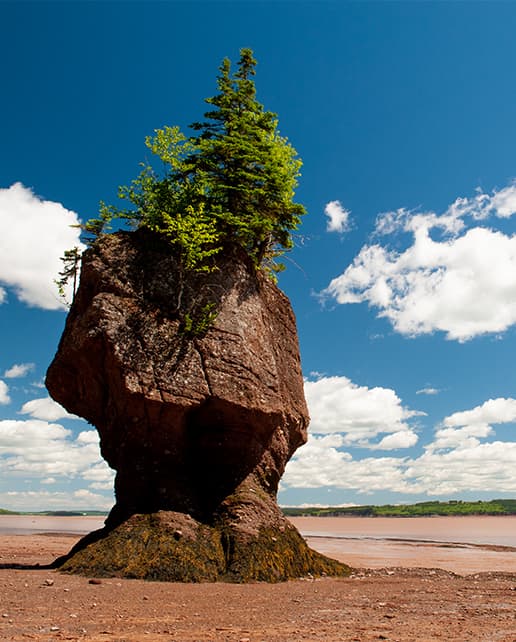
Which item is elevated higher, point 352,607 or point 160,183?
point 160,183

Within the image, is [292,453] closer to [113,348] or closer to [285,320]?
[285,320]

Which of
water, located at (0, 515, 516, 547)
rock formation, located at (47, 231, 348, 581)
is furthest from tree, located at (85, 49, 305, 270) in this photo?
water, located at (0, 515, 516, 547)

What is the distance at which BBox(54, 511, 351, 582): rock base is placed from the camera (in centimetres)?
1539

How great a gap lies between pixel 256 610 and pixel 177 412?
7.54 metres

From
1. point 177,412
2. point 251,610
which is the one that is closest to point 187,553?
point 177,412

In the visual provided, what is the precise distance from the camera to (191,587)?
1435cm

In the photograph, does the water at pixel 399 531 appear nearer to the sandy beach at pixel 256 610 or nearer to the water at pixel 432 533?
the water at pixel 432 533

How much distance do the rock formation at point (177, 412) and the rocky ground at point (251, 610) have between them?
4.58ft

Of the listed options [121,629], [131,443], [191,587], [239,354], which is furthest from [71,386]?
[121,629]

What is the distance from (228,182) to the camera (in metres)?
21.7

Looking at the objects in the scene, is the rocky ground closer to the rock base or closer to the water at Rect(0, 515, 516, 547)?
the rock base

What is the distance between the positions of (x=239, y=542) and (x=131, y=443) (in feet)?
15.8

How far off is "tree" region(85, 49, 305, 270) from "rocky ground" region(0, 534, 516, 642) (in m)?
11.3

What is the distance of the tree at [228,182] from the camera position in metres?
21.3
